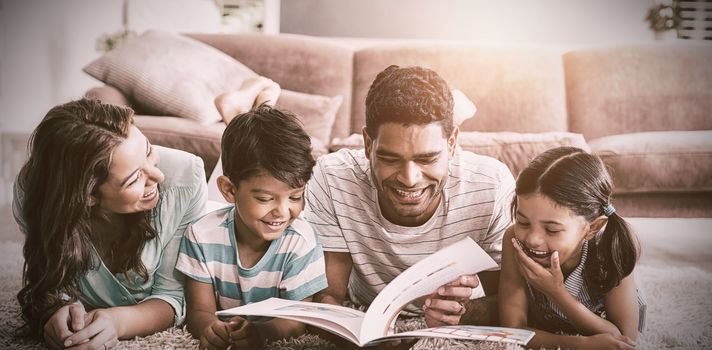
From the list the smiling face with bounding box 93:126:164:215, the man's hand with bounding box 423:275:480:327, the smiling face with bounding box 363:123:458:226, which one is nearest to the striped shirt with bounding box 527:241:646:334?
the man's hand with bounding box 423:275:480:327

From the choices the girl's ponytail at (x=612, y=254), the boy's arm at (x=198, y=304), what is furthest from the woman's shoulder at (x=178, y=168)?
the girl's ponytail at (x=612, y=254)

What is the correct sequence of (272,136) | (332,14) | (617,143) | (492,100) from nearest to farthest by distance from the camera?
(272,136) → (617,143) → (492,100) → (332,14)

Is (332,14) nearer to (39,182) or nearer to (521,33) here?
(521,33)

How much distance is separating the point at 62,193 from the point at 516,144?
2.37ft

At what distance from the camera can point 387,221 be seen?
0.98 metres

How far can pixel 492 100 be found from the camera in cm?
132

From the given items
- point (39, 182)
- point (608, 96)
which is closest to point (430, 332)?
point (39, 182)

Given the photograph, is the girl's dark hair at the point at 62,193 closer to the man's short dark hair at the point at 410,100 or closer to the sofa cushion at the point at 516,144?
the man's short dark hair at the point at 410,100

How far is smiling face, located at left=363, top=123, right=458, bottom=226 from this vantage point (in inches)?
34.0

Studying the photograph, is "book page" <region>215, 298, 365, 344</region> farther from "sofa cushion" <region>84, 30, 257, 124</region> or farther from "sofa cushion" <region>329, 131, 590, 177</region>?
"sofa cushion" <region>84, 30, 257, 124</region>

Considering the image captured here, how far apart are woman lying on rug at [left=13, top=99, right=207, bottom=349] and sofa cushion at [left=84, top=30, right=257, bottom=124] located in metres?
0.48

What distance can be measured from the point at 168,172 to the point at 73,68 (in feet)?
2.34

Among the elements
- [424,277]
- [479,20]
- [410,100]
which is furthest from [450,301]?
[479,20]

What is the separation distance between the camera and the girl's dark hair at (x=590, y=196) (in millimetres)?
835
